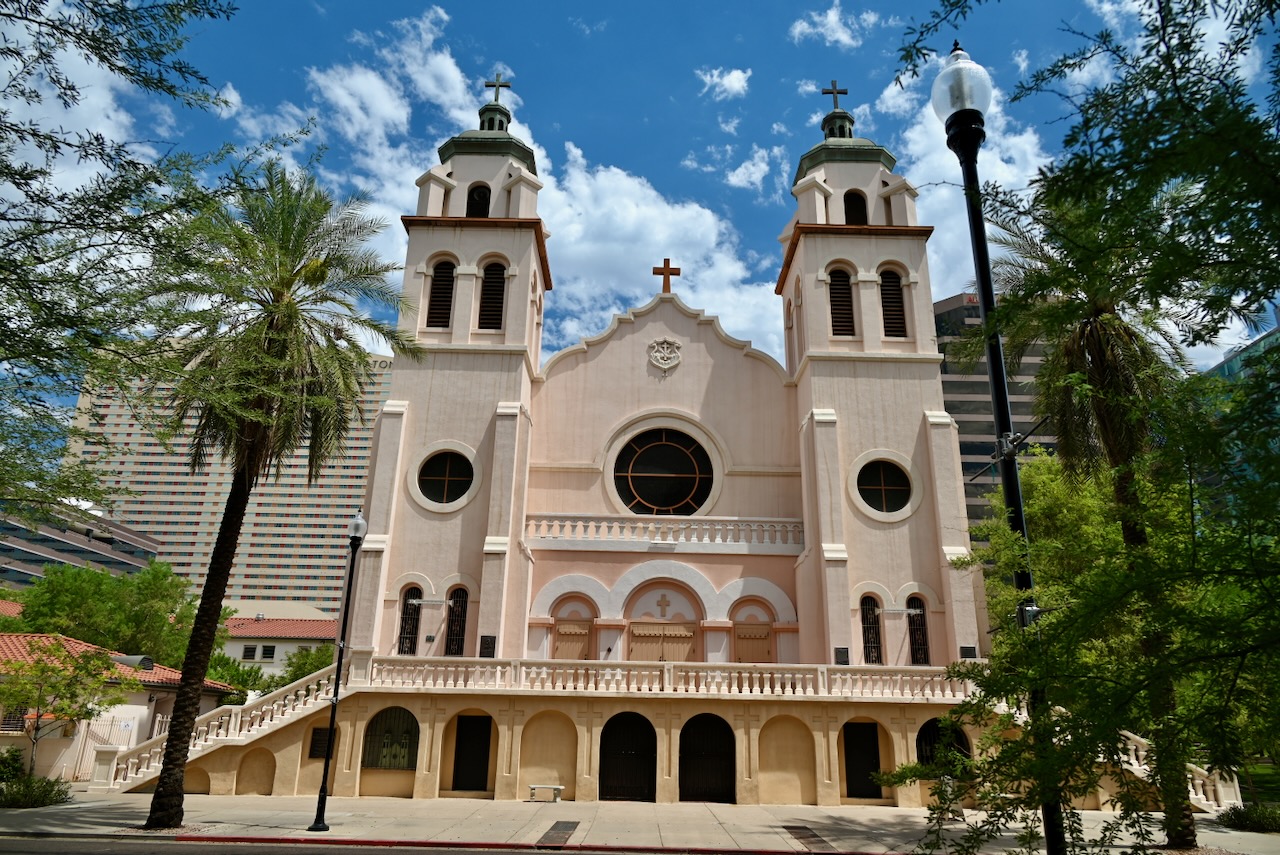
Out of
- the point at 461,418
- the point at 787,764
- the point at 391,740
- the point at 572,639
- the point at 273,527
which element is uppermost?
the point at 273,527

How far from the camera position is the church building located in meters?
20.3

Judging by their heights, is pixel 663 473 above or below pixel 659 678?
above

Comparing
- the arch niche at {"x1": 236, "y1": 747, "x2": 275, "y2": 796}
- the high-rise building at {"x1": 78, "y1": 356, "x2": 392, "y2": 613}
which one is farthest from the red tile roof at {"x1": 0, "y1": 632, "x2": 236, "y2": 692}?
the high-rise building at {"x1": 78, "y1": 356, "x2": 392, "y2": 613}

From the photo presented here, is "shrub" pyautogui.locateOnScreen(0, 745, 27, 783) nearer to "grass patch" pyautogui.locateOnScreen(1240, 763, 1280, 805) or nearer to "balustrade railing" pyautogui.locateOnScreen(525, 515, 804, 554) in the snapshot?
"balustrade railing" pyautogui.locateOnScreen(525, 515, 804, 554)

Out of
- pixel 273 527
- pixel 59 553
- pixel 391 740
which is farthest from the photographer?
pixel 273 527

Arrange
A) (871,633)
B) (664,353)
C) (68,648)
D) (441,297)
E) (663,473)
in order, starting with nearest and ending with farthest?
(68,648), (871,633), (663,473), (441,297), (664,353)

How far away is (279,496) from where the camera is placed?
14875 cm

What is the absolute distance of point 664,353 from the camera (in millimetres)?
28250

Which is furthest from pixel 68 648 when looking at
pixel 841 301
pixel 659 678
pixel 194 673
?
pixel 841 301

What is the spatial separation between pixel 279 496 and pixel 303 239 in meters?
143

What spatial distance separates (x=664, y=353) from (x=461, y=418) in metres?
7.11

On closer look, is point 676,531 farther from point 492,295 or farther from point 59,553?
point 59,553

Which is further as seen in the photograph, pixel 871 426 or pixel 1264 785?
pixel 1264 785

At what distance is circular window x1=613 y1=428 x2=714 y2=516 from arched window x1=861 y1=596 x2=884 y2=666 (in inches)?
227
